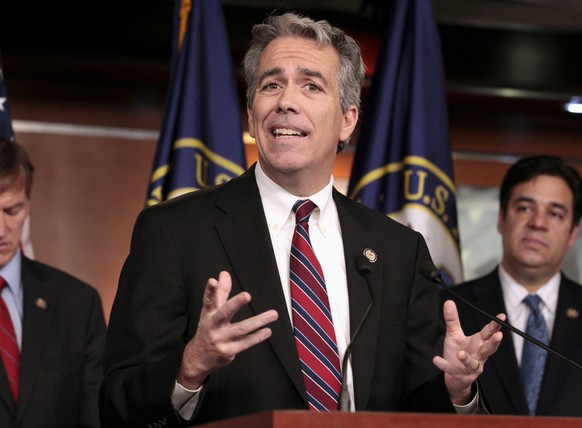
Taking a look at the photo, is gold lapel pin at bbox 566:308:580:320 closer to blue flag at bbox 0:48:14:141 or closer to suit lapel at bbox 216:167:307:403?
suit lapel at bbox 216:167:307:403

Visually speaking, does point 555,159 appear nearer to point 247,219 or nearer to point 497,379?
point 497,379

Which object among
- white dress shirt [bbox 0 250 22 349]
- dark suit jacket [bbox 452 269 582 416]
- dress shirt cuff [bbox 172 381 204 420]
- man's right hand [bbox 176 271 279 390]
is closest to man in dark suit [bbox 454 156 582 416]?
dark suit jacket [bbox 452 269 582 416]

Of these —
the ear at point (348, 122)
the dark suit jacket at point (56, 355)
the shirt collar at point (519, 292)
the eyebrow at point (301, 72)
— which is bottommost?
the dark suit jacket at point (56, 355)

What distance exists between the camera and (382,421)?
5.21 feet

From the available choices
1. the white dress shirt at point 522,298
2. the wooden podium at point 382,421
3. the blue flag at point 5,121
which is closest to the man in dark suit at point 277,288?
the wooden podium at point 382,421

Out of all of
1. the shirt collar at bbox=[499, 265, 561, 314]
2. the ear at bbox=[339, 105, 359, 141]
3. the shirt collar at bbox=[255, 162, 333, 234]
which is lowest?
the shirt collar at bbox=[499, 265, 561, 314]

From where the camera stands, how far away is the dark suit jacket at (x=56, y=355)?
328 cm

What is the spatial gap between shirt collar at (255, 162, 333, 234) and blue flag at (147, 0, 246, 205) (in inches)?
51.1

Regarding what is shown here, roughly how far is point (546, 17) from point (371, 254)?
8.68ft

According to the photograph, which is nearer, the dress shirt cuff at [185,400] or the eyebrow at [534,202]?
the dress shirt cuff at [185,400]

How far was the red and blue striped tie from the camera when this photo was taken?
2.18 metres

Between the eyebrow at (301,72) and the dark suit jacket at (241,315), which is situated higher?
the eyebrow at (301,72)

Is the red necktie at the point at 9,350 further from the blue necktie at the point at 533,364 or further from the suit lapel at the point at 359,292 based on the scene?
the blue necktie at the point at 533,364

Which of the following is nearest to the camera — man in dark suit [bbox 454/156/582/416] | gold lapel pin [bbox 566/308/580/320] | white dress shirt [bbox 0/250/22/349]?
white dress shirt [bbox 0/250/22/349]
